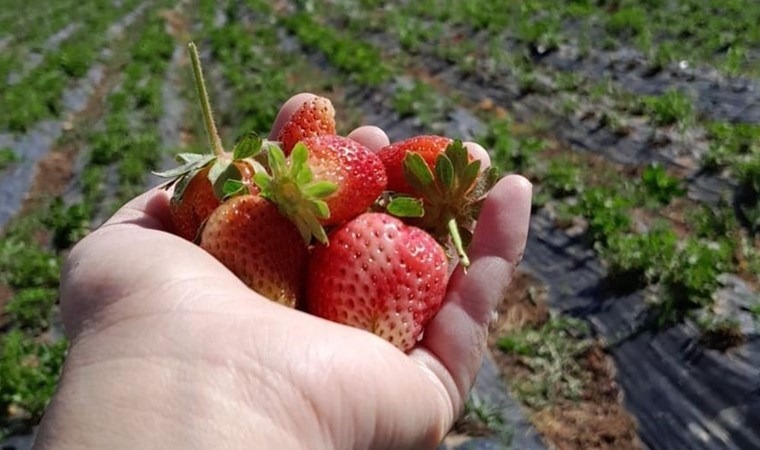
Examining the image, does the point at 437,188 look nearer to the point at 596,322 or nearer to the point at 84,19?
the point at 596,322

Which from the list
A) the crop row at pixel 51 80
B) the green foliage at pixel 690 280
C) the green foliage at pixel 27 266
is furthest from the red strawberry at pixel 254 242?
the crop row at pixel 51 80

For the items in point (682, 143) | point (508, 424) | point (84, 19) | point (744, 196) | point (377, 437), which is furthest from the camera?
point (84, 19)

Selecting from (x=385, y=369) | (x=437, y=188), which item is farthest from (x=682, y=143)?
(x=385, y=369)

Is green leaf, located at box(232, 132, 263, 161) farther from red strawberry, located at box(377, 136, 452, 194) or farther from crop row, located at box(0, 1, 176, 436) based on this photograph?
crop row, located at box(0, 1, 176, 436)

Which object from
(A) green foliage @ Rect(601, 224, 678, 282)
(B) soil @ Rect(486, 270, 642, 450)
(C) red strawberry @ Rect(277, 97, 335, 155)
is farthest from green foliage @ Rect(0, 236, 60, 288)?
(C) red strawberry @ Rect(277, 97, 335, 155)

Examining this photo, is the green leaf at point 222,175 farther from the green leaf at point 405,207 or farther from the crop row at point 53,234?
the crop row at point 53,234

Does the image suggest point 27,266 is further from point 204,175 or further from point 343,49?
point 343,49

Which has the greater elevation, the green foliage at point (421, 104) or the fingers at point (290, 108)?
the fingers at point (290, 108)
